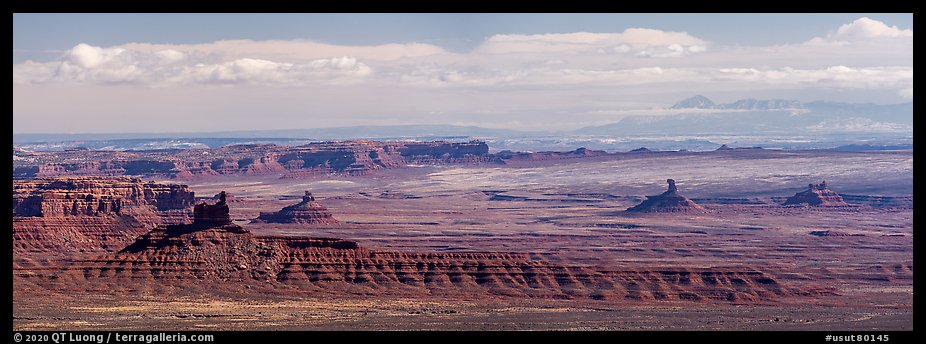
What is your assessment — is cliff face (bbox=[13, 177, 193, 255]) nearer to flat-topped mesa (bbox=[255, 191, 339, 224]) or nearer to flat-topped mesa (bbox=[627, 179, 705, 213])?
flat-topped mesa (bbox=[255, 191, 339, 224])

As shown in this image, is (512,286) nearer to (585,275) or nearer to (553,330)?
(585,275)

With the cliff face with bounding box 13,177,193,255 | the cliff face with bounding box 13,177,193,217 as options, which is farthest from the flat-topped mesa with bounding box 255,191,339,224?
the cliff face with bounding box 13,177,193,255

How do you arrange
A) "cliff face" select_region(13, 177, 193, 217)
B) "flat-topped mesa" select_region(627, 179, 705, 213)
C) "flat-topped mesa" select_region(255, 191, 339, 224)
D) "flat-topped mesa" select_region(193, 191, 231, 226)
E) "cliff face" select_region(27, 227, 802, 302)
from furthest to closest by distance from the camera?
"flat-topped mesa" select_region(627, 179, 705, 213)
"flat-topped mesa" select_region(255, 191, 339, 224)
"cliff face" select_region(13, 177, 193, 217)
"cliff face" select_region(27, 227, 802, 302)
"flat-topped mesa" select_region(193, 191, 231, 226)

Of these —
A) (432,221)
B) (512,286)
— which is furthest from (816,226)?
(512,286)

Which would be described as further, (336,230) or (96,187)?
(336,230)

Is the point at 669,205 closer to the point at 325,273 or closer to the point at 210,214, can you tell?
the point at 325,273

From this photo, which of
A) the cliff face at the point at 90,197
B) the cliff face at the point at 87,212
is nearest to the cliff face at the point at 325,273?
the cliff face at the point at 87,212
